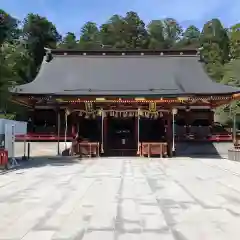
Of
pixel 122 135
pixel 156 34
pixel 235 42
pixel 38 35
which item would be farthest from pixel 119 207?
A: pixel 156 34

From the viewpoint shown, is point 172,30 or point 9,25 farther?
point 172,30

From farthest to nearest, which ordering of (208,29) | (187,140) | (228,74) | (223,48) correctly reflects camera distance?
(208,29) < (223,48) < (228,74) < (187,140)

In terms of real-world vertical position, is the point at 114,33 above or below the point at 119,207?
above

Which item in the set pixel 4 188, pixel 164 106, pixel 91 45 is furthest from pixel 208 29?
pixel 4 188

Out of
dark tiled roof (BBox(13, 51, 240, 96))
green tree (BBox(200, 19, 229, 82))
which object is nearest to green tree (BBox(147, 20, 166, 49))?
green tree (BBox(200, 19, 229, 82))

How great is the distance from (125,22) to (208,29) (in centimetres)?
1432

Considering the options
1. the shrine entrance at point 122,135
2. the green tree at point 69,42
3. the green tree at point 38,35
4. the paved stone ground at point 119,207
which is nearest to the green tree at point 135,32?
the green tree at point 69,42

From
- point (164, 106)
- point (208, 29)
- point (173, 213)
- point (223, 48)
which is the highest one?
point (208, 29)

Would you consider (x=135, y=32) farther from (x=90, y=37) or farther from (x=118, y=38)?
(x=90, y=37)

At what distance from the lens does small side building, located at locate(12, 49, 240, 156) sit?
21859 millimetres

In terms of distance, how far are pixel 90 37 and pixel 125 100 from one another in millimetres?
50233

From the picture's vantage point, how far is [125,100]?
2180 centimetres

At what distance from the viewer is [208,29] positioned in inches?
2547

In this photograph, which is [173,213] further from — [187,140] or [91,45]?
[91,45]
